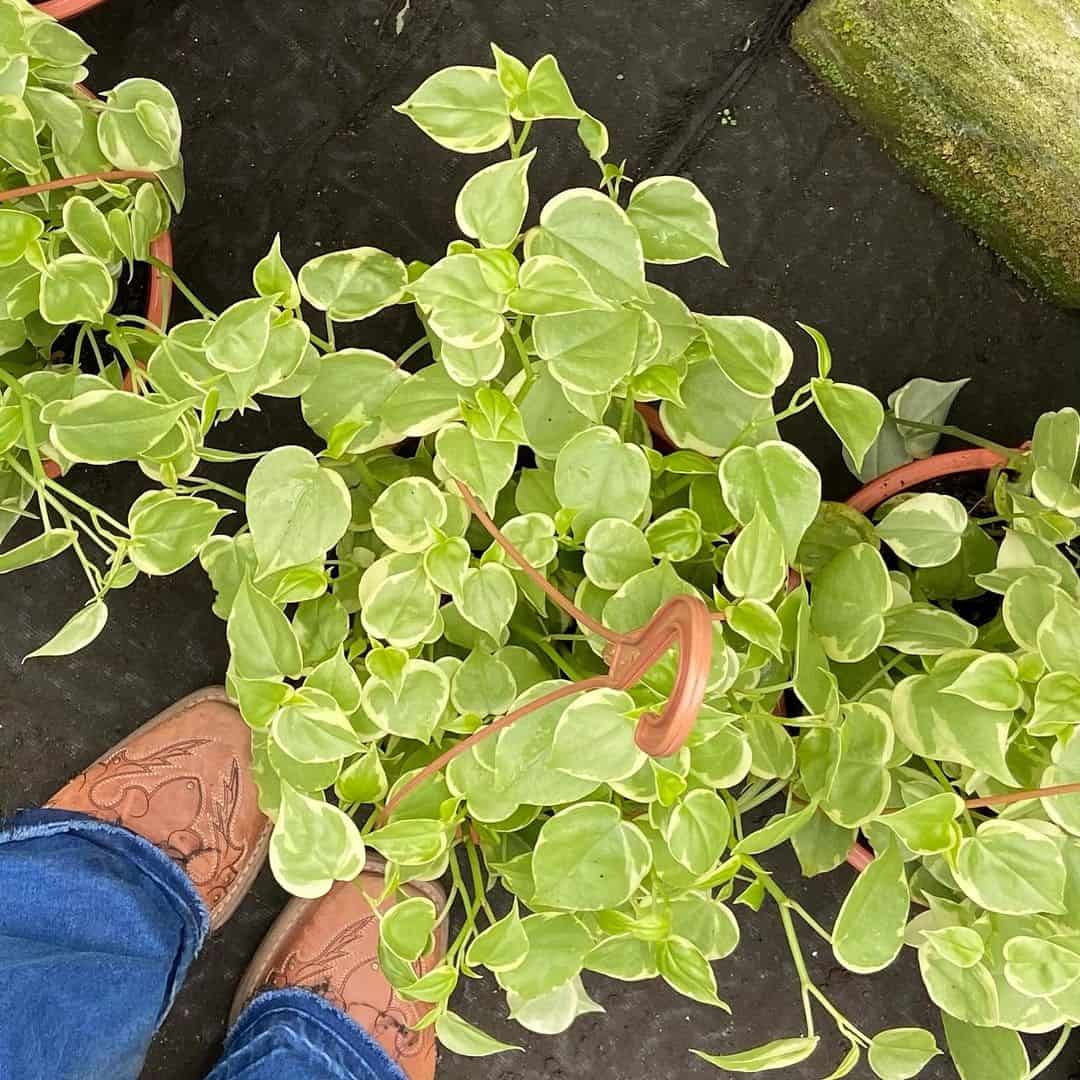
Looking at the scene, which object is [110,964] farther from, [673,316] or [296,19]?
[296,19]

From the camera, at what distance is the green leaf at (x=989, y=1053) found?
0.74 meters

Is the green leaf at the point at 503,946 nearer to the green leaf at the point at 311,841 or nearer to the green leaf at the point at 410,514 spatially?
the green leaf at the point at 311,841

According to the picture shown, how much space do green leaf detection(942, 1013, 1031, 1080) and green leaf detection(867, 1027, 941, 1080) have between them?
4 cm

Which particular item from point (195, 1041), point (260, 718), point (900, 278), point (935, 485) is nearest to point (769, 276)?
point (900, 278)

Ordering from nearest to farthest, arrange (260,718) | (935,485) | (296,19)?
(260,718)
(935,485)
(296,19)

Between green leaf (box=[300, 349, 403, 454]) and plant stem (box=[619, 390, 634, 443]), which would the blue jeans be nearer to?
green leaf (box=[300, 349, 403, 454])

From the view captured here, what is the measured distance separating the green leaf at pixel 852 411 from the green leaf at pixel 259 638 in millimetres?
372

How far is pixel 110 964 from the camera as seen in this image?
40.7 inches

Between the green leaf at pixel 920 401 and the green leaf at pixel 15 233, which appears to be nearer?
the green leaf at pixel 15 233

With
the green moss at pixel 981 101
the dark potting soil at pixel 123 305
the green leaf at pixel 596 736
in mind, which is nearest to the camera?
the green leaf at pixel 596 736

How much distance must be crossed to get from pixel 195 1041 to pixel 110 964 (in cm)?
32

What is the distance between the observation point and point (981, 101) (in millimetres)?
1066

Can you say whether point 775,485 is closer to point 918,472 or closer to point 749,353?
point 749,353

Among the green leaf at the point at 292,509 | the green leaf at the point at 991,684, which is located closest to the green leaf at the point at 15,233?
the green leaf at the point at 292,509
